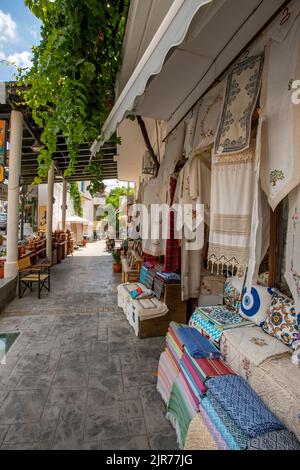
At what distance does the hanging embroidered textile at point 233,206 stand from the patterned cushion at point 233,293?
1108 mm

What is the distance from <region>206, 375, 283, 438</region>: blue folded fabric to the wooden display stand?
1839 mm

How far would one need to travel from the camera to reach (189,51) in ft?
6.18

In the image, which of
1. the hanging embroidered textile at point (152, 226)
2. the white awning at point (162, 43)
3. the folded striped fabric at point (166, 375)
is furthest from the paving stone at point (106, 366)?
the white awning at point (162, 43)

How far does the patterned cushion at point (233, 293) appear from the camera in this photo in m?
2.64

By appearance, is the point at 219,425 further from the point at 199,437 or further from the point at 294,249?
the point at 294,249

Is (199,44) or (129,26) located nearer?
(199,44)

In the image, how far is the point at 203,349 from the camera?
1.91 metres

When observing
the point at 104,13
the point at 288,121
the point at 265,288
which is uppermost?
the point at 104,13

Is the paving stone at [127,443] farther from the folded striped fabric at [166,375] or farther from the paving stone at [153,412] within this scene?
the folded striped fabric at [166,375]

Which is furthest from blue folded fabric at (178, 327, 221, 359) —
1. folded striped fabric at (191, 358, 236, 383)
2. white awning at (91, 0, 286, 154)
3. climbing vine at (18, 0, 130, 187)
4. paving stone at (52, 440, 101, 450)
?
climbing vine at (18, 0, 130, 187)

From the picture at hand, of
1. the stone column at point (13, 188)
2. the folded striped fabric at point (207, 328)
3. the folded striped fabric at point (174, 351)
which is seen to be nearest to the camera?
the folded striped fabric at point (174, 351)

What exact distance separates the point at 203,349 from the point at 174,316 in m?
1.63

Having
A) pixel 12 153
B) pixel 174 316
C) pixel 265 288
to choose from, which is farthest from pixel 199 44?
pixel 12 153
